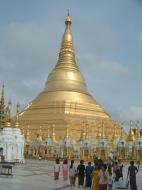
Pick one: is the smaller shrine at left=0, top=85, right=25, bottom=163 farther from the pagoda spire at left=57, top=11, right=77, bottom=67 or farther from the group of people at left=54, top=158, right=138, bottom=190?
the pagoda spire at left=57, top=11, right=77, bottom=67

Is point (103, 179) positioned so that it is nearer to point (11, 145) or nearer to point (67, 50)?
point (11, 145)

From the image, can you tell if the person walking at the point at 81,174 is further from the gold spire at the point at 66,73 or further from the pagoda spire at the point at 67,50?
the pagoda spire at the point at 67,50

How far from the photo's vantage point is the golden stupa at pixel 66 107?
180ft

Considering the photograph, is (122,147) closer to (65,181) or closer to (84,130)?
(84,130)

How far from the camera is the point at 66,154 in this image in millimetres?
47812

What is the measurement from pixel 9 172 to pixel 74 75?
43304 mm

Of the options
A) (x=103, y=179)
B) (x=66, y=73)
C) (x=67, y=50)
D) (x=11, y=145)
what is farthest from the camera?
(x=67, y=50)

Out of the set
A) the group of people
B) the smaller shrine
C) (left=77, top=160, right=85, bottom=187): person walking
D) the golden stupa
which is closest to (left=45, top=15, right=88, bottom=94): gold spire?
the golden stupa

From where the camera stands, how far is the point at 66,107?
58188 millimetres

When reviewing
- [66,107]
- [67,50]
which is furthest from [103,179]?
[67,50]

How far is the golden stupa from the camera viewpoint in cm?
5497

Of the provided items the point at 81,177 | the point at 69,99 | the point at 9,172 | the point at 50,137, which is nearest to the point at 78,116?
the point at 69,99

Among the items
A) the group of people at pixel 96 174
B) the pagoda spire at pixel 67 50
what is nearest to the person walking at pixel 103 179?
the group of people at pixel 96 174

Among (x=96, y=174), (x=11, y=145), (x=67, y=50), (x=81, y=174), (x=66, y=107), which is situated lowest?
(x=81, y=174)
